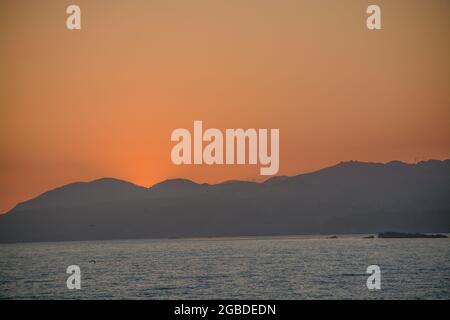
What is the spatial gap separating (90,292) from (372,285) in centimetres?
2657

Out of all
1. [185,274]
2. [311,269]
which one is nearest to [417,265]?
[311,269]

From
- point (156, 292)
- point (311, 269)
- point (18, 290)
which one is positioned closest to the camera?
point (156, 292)

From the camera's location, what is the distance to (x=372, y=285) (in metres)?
69.9

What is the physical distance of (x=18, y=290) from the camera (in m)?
63.8
